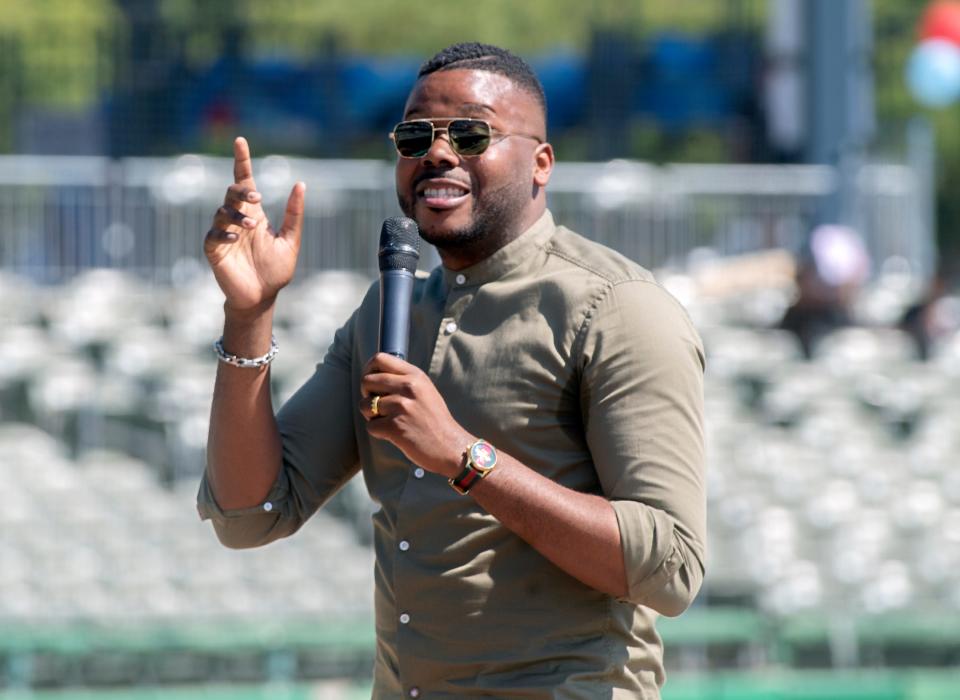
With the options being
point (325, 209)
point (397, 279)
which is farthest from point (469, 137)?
point (325, 209)

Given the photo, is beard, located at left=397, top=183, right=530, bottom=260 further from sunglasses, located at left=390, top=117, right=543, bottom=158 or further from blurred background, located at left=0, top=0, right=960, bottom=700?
blurred background, located at left=0, top=0, right=960, bottom=700

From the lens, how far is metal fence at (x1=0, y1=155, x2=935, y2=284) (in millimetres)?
12570

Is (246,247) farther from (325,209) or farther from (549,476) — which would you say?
(325,209)

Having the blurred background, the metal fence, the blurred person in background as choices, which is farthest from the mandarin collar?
the metal fence

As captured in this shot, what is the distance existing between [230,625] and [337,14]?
25071 mm

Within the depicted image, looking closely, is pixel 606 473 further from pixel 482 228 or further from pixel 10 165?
pixel 10 165

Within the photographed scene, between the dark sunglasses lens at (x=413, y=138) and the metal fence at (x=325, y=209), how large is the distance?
9.78m

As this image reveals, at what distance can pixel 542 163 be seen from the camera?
107 inches

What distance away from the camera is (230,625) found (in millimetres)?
7773

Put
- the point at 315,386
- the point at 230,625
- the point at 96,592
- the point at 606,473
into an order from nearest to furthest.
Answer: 1. the point at 606,473
2. the point at 315,386
3. the point at 230,625
4. the point at 96,592

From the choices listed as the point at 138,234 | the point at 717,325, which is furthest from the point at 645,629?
the point at 138,234

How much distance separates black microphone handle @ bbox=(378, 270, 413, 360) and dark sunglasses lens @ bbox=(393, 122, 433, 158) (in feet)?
0.74

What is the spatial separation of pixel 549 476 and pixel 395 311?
347 millimetres

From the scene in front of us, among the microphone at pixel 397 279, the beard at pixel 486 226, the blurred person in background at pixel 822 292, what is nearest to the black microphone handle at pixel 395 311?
the microphone at pixel 397 279
